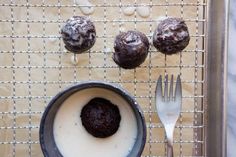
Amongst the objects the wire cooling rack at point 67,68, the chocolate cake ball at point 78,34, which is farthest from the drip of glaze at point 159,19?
the chocolate cake ball at point 78,34

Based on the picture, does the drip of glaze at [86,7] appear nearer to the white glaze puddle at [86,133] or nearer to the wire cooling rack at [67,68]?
the wire cooling rack at [67,68]

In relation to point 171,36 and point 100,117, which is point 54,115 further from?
point 171,36

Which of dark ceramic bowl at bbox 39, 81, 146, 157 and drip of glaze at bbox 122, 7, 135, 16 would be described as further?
drip of glaze at bbox 122, 7, 135, 16

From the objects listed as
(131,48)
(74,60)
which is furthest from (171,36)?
(74,60)

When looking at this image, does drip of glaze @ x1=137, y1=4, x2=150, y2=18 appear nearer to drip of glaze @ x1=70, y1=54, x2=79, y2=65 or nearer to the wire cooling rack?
the wire cooling rack

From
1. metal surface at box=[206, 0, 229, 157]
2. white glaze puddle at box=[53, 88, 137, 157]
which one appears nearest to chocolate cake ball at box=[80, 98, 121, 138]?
white glaze puddle at box=[53, 88, 137, 157]

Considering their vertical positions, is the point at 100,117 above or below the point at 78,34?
below
